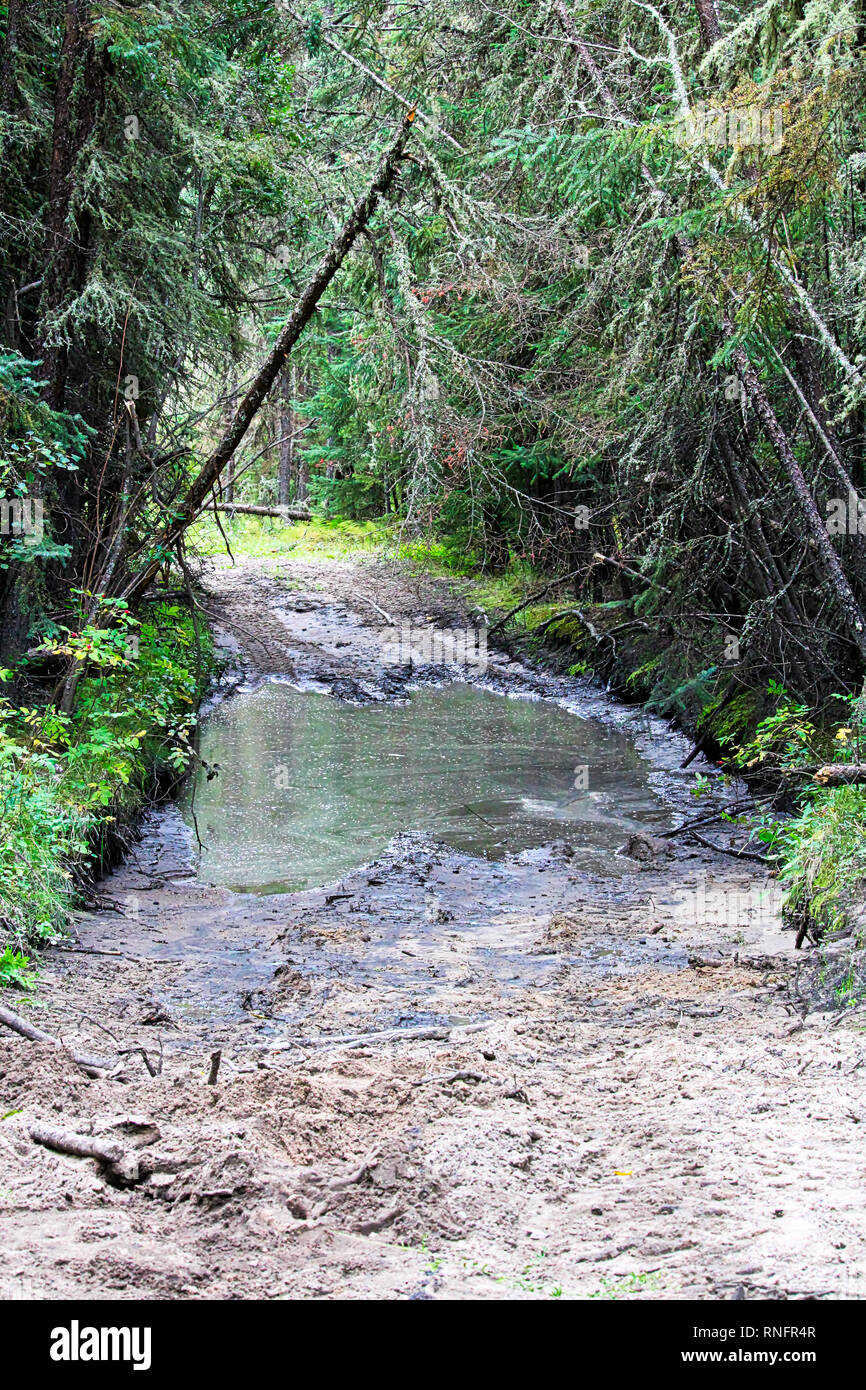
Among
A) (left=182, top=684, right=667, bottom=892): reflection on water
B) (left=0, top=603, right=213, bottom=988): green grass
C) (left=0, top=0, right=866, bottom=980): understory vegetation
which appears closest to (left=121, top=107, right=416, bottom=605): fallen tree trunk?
(left=0, top=0, right=866, bottom=980): understory vegetation

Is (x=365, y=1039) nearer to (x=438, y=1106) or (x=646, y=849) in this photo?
(x=438, y=1106)

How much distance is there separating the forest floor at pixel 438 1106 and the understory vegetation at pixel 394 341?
0.87m

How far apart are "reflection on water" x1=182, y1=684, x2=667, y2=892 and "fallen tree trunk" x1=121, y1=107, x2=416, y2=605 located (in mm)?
3068

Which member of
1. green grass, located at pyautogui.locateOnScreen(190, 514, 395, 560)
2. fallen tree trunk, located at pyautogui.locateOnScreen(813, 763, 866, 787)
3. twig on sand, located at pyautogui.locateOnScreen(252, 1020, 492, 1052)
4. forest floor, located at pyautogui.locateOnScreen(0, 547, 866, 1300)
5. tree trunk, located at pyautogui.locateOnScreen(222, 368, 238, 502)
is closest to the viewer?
forest floor, located at pyautogui.locateOnScreen(0, 547, 866, 1300)

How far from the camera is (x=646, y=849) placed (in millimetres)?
10312

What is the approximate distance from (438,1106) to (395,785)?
8541mm

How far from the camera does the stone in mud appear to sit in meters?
10.2

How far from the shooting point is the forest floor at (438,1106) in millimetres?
3111

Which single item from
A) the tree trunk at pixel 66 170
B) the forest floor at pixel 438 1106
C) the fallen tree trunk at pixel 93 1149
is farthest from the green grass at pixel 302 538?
the fallen tree trunk at pixel 93 1149

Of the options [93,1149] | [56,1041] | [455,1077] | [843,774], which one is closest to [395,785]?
[843,774]

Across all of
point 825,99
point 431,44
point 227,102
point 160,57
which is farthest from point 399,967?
point 431,44

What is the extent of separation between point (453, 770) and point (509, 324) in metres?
7.53

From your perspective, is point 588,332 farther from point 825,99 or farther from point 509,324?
point 825,99

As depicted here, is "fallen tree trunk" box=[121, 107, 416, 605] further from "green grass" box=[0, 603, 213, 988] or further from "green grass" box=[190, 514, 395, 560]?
"green grass" box=[190, 514, 395, 560]
